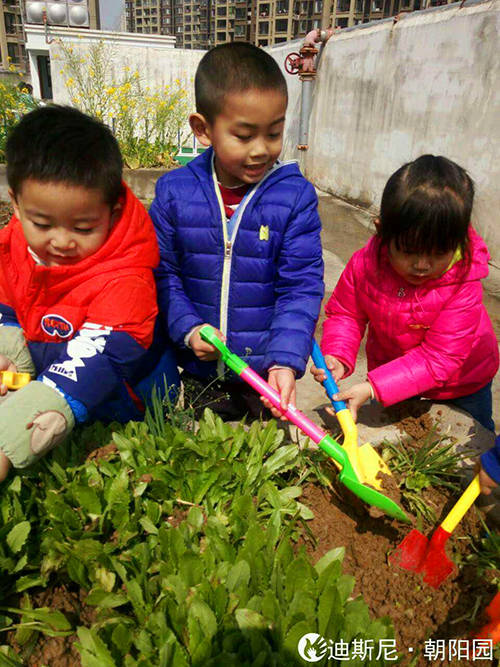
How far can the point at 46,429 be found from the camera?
1293 mm

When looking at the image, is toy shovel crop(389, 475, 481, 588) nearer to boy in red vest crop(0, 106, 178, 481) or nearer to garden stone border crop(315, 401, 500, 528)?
garden stone border crop(315, 401, 500, 528)

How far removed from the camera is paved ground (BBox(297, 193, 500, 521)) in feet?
6.29

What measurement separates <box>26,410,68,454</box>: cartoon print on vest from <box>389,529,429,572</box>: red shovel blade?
1.03m

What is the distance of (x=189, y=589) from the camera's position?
1245 mm

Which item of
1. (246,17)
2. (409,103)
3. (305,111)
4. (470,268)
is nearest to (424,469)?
(470,268)

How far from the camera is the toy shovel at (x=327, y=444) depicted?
1528 millimetres

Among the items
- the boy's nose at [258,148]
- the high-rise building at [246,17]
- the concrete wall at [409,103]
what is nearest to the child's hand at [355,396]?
the boy's nose at [258,148]

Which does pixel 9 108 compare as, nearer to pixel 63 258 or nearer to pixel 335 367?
pixel 63 258

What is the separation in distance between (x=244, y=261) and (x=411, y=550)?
44.7 inches

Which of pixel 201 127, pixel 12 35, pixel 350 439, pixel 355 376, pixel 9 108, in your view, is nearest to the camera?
pixel 350 439

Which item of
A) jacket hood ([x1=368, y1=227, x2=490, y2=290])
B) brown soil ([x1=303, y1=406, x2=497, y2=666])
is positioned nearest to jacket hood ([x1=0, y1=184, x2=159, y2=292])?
brown soil ([x1=303, y1=406, x2=497, y2=666])

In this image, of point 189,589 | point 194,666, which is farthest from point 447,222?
point 194,666

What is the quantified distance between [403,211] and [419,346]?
58 cm

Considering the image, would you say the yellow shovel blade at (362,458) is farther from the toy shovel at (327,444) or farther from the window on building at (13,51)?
the window on building at (13,51)
